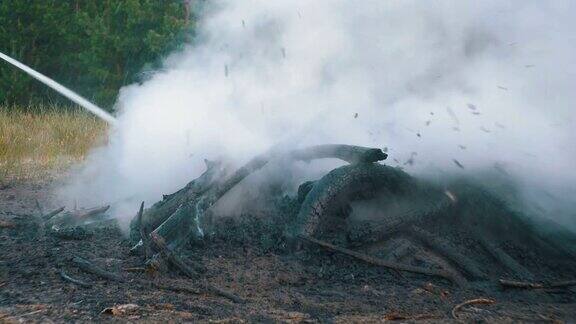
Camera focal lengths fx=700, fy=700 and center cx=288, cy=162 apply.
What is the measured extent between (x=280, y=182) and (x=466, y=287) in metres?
1.76

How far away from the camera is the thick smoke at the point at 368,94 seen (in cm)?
531

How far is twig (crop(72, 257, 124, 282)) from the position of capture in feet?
12.4

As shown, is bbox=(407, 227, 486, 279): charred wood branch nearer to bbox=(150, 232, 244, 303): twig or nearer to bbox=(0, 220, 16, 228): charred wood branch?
bbox=(150, 232, 244, 303): twig

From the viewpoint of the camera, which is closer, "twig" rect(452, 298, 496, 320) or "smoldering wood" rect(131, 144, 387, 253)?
"twig" rect(452, 298, 496, 320)

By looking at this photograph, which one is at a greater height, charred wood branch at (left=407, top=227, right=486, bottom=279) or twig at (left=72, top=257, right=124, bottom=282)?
twig at (left=72, top=257, right=124, bottom=282)

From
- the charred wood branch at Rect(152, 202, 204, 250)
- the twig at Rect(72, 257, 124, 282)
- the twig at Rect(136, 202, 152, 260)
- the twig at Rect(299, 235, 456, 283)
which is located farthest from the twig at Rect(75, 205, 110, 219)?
the twig at Rect(299, 235, 456, 283)

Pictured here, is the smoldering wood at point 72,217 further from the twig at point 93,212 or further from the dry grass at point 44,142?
the dry grass at point 44,142

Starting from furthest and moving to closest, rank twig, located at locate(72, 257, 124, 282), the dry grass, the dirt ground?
1. the dry grass
2. twig, located at locate(72, 257, 124, 282)
3. the dirt ground

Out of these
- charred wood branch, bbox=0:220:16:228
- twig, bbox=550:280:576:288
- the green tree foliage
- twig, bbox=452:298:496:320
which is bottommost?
twig, bbox=550:280:576:288

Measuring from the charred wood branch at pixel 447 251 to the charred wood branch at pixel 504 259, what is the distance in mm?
221

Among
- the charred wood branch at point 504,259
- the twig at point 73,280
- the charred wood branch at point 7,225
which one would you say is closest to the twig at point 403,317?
the charred wood branch at point 504,259

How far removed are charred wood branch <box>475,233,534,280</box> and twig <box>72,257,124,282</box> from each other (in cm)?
230

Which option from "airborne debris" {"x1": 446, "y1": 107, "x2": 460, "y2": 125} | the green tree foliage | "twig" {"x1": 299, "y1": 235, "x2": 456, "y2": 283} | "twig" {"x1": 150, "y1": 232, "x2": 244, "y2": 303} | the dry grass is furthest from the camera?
the green tree foliage

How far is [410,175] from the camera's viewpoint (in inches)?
192
